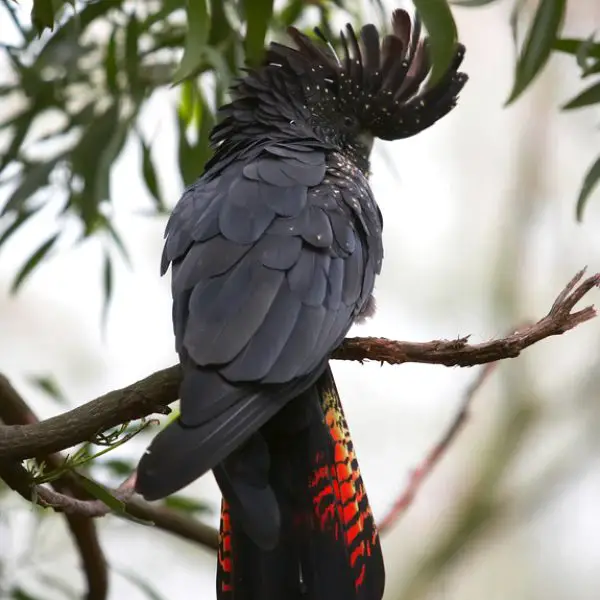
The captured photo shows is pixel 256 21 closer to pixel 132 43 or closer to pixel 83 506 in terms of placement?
pixel 132 43

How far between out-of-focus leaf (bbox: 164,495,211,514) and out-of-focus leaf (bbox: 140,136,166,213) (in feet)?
2.30

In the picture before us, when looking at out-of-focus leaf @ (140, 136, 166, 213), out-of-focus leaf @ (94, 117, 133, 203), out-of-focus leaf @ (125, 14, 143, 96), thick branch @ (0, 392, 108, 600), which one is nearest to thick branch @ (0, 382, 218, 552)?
thick branch @ (0, 392, 108, 600)

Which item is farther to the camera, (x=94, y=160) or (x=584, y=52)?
(x=94, y=160)

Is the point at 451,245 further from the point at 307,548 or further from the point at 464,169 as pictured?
the point at 307,548

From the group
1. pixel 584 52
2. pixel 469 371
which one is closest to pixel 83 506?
pixel 584 52

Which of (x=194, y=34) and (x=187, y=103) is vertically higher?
(x=187, y=103)

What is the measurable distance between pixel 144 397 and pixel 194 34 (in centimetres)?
63

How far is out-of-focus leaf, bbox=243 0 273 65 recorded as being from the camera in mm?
1514

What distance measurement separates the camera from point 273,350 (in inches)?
48.2

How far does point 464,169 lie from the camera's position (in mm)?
6258

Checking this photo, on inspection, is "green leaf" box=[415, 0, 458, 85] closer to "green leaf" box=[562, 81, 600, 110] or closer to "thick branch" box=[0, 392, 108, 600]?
"green leaf" box=[562, 81, 600, 110]

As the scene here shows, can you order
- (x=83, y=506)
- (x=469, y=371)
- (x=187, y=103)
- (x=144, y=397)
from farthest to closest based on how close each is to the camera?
(x=469, y=371), (x=187, y=103), (x=83, y=506), (x=144, y=397)

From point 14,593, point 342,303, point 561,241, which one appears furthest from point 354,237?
point 561,241

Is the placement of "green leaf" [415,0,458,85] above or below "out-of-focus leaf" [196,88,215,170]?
below
